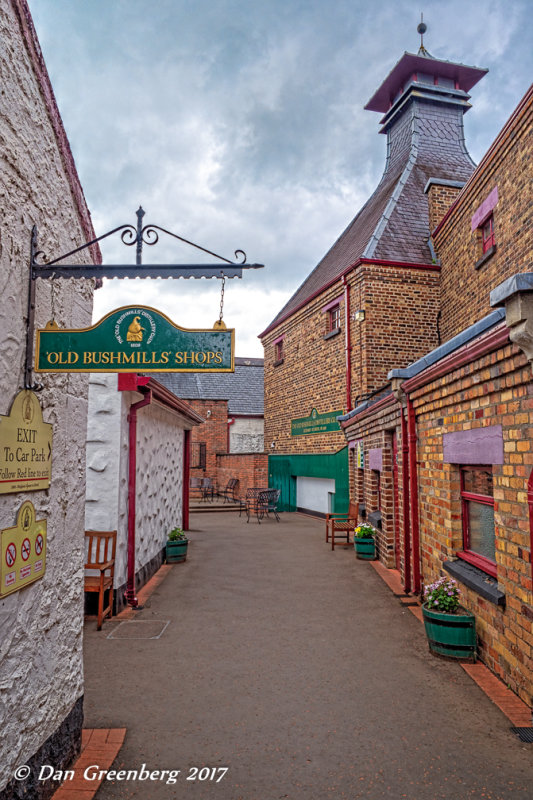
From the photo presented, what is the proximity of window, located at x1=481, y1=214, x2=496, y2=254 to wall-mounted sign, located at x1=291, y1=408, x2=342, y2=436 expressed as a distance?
5981 millimetres

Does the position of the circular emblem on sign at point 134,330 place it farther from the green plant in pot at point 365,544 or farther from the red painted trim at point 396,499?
the green plant in pot at point 365,544

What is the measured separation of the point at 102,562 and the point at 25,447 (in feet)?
14.6

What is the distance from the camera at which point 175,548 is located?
33.4 ft

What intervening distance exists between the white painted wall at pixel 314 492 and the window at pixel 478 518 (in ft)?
34.5

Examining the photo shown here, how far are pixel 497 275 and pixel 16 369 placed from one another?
9093mm

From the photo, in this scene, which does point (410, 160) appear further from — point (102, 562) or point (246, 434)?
point (246, 434)

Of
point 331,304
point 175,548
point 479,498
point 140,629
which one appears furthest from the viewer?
point 331,304

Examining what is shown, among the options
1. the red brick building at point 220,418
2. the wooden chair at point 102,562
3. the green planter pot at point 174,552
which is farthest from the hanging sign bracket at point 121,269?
the red brick building at point 220,418

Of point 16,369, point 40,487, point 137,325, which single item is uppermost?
point 137,325

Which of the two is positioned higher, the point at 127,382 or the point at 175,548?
the point at 127,382

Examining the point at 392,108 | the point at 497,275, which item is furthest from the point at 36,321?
the point at 392,108

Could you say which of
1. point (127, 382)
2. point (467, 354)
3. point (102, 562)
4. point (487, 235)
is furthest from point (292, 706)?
point (487, 235)

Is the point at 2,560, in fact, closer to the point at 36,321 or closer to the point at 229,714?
the point at 36,321

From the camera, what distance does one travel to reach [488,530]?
16.7 ft
